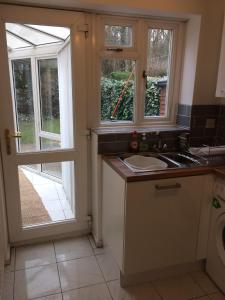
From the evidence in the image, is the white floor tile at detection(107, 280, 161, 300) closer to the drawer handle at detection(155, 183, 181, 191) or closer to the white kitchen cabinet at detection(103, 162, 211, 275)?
the white kitchen cabinet at detection(103, 162, 211, 275)

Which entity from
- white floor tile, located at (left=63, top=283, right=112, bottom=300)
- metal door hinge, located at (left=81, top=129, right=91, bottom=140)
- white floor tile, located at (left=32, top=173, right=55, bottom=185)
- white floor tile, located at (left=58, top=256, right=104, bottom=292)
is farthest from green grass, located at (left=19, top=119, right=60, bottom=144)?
white floor tile, located at (left=63, top=283, right=112, bottom=300)

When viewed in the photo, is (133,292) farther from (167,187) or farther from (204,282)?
(167,187)

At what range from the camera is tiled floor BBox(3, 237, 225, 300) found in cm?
175

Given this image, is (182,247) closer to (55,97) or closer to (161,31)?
(55,97)

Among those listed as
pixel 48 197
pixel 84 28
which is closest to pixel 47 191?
pixel 48 197

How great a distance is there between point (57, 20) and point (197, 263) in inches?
87.1

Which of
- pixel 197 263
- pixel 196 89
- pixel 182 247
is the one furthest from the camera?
pixel 196 89

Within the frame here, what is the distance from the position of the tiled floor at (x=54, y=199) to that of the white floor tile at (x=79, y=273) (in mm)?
453

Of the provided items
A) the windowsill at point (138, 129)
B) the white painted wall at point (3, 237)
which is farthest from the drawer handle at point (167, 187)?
the white painted wall at point (3, 237)

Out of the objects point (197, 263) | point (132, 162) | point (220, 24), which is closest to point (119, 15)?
point (220, 24)

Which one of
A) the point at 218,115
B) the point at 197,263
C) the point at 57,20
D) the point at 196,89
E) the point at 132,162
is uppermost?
the point at 57,20

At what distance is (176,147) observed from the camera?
2268mm

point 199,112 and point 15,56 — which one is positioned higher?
point 15,56

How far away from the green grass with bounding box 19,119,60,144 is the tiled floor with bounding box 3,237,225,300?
97 centimetres
